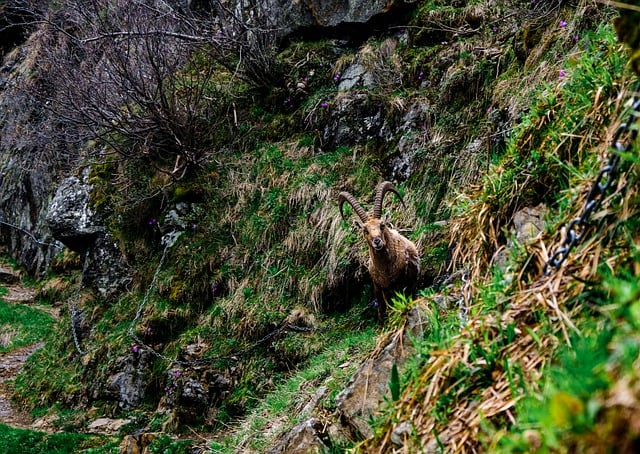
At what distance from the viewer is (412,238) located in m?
5.93

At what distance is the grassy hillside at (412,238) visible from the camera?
136 centimetres

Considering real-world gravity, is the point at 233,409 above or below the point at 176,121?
below

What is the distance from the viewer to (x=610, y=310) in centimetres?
110

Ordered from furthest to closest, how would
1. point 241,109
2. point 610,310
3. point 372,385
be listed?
1. point 241,109
2. point 372,385
3. point 610,310

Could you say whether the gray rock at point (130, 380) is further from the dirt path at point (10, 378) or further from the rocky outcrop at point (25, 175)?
the rocky outcrop at point (25, 175)

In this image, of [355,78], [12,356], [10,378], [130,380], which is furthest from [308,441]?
[12,356]

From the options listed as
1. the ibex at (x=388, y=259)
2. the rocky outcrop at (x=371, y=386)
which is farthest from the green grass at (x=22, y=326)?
the rocky outcrop at (x=371, y=386)

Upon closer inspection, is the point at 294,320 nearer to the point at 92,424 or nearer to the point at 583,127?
the point at 92,424

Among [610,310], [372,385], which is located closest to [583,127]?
[610,310]

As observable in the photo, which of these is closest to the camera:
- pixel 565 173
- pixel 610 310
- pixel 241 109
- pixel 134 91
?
pixel 610 310

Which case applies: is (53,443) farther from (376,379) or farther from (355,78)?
(355,78)

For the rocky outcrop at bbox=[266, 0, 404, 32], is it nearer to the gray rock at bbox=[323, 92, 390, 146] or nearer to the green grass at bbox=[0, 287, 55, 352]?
the gray rock at bbox=[323, 92, 390, 146]

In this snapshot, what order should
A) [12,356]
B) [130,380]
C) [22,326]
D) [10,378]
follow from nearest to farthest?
[130,380]
[10,378]
[12,356]
[22,326]

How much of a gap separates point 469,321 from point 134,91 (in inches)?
309
